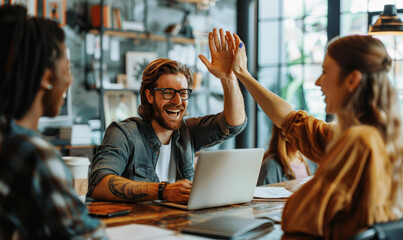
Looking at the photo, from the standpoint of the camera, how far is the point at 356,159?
1274 millimetres

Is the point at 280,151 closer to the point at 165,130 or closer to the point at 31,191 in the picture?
the point at 165,130

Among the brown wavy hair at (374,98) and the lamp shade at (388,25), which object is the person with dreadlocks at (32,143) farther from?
the lamp shade at (388,25)

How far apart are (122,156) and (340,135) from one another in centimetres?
124

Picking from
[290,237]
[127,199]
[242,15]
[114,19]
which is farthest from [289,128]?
[242,15]

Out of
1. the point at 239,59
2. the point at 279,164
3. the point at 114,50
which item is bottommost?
the point at 279,164

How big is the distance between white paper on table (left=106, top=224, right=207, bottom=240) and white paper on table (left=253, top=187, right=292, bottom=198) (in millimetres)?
812

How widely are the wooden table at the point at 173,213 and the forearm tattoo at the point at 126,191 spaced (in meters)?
0.03

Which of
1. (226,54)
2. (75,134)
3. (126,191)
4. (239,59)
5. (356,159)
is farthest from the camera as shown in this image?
(75,134)

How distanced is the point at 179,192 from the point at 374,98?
924 mm

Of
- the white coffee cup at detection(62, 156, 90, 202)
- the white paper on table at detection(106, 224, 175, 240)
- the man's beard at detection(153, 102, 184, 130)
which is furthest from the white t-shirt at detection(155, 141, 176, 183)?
the white paper on table at detection(106, 224, 175, 240)

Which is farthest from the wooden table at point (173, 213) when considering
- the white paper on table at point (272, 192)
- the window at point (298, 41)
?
the window at point (298, 41)

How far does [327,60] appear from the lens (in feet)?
5.12

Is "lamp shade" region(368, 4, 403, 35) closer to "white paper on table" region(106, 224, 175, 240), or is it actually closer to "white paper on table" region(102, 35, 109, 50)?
"white paper on table" region(106, 224, 175, 240)

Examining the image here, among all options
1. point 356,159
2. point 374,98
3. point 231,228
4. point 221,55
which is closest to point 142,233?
point 231,228
